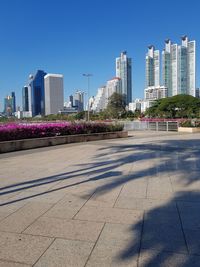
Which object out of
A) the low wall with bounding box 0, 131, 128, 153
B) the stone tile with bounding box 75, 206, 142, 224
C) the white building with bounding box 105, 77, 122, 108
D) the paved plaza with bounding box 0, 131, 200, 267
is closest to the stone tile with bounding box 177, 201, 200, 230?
the paved plaza with bounding box 0, 131, 200, 267

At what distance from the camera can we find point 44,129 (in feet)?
45.5

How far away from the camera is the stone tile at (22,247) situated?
290cm

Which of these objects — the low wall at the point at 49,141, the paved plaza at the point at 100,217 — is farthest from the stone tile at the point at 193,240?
the low wall at the point at 49,141

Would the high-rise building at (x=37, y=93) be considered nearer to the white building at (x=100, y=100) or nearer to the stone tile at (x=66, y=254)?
the white building at (x=100, y=100)

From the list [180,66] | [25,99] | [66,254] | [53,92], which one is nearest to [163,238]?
[66,254]

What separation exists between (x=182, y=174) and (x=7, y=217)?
4.56 metres

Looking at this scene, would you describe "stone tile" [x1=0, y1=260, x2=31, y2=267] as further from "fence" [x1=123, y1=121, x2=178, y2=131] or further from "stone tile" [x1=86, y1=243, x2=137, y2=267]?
"fence" [x1=123, y1=121, x2=178, y2=131]

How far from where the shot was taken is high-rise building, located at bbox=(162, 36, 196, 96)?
10544 cm

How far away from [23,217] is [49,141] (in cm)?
956

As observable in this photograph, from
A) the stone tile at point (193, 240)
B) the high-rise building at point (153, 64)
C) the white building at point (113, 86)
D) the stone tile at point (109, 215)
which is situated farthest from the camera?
the high-rise building at point (153, 64)

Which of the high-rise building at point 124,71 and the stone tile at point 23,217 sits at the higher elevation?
the high-rise building at point 124,71

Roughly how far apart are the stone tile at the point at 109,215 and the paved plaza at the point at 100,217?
0.01 metres

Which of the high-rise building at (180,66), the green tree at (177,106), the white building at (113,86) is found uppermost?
the high-rise building at (180,66)

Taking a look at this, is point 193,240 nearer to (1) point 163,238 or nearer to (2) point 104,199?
(1) point 163,238
